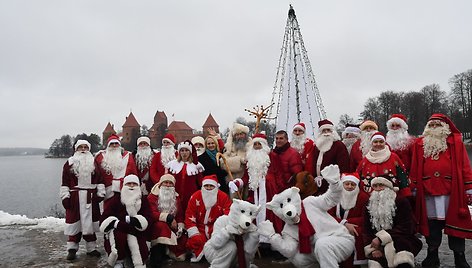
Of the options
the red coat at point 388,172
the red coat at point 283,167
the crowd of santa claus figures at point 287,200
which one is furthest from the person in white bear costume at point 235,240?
the red coat at point 388,172

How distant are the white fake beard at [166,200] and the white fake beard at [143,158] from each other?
1.34 m

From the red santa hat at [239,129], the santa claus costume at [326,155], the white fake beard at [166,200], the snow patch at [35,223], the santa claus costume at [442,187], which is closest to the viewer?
the santa claus costume at [442,187]

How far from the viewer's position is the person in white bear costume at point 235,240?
13.4 ft

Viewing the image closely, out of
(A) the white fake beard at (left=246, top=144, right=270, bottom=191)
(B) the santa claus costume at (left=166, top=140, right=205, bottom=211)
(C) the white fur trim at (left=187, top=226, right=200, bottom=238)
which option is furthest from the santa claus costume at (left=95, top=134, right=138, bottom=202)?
(A) the white fake beard at (left=246, top=144, right=270, bottom=191)

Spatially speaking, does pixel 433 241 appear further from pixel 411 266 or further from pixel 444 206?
pixel 411 266

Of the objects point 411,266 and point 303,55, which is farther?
point 303,55

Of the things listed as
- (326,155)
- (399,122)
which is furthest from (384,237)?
(399,122)

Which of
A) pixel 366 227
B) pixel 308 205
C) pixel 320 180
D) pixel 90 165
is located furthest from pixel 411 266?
pixel 90 165

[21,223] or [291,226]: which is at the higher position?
[291,226]

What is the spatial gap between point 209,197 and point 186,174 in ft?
2.25

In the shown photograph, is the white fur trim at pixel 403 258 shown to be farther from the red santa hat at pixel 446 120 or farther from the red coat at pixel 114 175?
the red coat at pixel 114 175

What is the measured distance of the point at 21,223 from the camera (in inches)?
313

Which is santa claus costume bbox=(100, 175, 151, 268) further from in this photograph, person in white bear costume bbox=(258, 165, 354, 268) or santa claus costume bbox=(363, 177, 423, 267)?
santa claus costume bbox=(363, 177, 423, 267)

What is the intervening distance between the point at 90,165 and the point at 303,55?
22.7 ft
